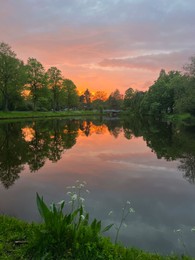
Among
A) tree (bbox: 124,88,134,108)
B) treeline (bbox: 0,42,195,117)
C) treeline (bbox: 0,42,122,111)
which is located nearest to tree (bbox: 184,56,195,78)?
treeline (bbox: 0,42,195,117)

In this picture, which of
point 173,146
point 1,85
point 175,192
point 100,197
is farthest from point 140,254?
point 1,85

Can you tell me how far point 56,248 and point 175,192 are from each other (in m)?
8.07

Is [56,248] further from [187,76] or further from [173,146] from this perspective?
A: [187,76]

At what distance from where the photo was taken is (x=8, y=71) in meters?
74.0

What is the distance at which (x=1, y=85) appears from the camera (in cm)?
7475

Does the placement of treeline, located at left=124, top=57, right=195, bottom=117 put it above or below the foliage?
above

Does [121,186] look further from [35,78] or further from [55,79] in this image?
[55,79]

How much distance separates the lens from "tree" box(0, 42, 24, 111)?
73.9 meters

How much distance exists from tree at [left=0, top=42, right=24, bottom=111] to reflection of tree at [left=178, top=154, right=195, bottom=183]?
205 feet

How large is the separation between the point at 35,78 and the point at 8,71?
18437mm

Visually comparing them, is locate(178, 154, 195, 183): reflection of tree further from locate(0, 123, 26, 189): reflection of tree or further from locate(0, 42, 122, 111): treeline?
locate(0, 42, 122, 111): treeline

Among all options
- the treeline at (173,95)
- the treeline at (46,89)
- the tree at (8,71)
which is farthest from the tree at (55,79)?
the treeline at (173,95)

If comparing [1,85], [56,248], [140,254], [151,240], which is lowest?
[151,240]

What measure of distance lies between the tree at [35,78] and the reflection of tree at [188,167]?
254 feet
